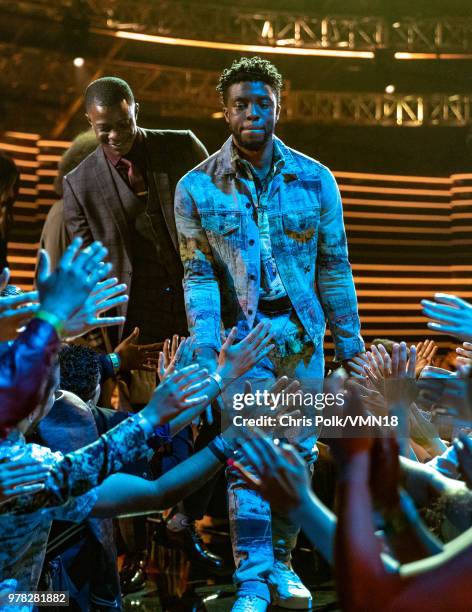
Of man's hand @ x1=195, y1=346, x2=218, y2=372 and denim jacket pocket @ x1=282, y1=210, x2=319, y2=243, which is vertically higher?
denim jacket pocket @ x1=282, y1=210, x2=319, y2=243

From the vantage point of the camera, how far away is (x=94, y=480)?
204 cm

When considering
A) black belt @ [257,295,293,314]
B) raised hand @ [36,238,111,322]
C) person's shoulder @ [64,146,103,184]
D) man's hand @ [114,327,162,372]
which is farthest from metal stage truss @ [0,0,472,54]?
raised hand @ [36,238,111,322]

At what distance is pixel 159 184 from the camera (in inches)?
182

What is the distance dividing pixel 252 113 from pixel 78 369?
1112mm

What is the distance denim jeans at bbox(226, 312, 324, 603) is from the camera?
2898mm

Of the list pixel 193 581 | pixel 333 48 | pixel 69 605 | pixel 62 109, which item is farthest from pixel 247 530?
pixel 333 48

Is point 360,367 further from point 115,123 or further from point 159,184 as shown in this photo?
point 115,123

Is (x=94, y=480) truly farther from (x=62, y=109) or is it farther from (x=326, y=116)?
(x=326, y=116)

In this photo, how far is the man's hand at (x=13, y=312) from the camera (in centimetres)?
210

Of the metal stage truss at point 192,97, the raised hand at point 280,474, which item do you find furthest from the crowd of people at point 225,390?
the metal stage truss at point 192,97

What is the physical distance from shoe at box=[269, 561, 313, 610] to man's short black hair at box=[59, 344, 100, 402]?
89 centimetres

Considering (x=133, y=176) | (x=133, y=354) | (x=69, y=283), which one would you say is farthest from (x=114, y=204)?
(x=69, y=283)

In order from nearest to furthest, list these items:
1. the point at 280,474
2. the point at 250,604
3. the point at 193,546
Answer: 1. the point at 280,474
2. the point at 250,604
3. the point at 193,546

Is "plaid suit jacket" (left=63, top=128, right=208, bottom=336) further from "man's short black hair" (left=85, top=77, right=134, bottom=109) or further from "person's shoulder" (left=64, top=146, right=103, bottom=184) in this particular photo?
"man's short black hair" (left=85, top=77, right=134, bottom=109)
